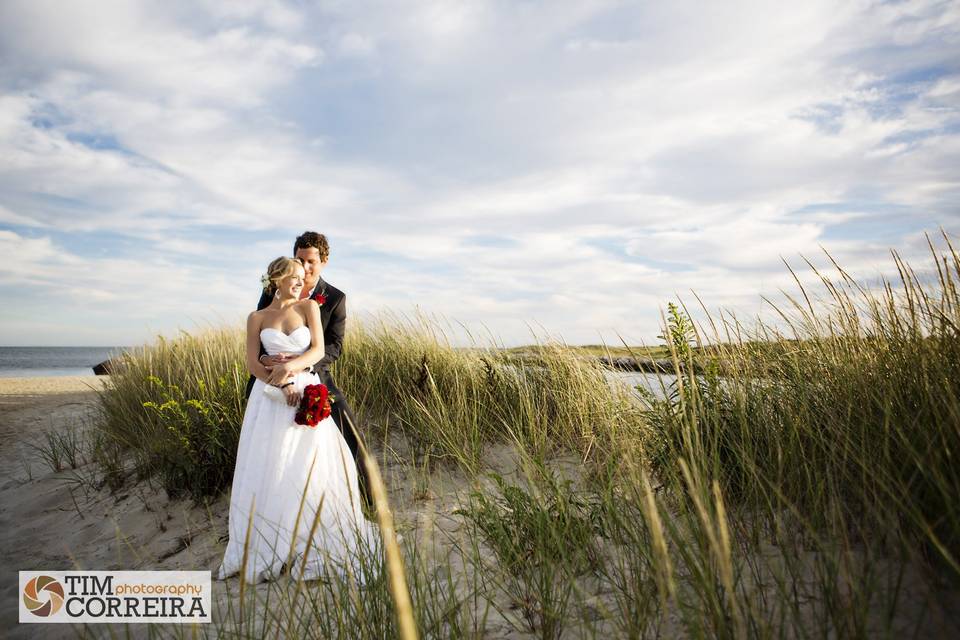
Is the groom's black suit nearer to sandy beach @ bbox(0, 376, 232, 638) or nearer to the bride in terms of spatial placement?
the bride

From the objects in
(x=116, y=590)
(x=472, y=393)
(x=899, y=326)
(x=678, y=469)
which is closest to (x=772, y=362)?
(x=899, y=326)

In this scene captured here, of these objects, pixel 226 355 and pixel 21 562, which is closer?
pixel 21 562

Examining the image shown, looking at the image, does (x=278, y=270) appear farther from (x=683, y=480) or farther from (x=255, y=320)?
(x=683, y=480)

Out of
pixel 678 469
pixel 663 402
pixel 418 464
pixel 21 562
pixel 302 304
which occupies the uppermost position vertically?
pixel 302 304

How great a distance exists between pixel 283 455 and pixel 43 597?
6.30ft

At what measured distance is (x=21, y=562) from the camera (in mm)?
4594

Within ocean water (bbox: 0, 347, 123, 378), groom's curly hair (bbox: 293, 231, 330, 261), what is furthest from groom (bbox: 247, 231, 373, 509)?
ocean water (bbox: 0, 347, 123, 378)

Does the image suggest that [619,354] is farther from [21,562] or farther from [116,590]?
[21,562]

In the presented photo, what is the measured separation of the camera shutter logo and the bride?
1059 mm

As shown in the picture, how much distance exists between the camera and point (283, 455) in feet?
12.2

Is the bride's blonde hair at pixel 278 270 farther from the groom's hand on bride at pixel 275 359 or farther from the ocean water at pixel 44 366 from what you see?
the ocean water at pixel 44 366

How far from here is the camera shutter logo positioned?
359 cm

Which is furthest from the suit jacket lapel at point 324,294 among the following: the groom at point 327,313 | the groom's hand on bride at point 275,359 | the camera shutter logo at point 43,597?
the camera shutter logo at point 43,597

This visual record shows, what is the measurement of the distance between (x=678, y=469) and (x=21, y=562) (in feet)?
17.9
